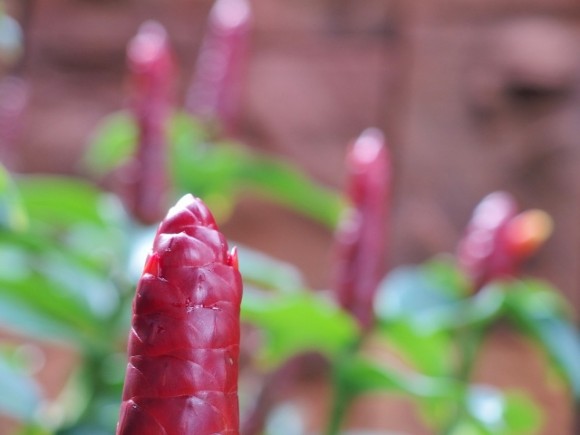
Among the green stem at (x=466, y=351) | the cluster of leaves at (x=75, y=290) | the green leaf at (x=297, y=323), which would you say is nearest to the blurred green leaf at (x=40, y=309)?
the cluster of leaves at (x=75, y=290)

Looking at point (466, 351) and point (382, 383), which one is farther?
point (466, 351)

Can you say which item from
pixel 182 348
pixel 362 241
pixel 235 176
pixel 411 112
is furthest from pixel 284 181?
pixel 411 112

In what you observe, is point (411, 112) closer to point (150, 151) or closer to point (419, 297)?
point (419, 297)

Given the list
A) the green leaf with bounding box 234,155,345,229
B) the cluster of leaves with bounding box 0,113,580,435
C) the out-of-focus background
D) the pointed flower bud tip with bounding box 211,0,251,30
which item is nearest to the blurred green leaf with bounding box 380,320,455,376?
the cluster of leaves with bounding box 0,113,580,435

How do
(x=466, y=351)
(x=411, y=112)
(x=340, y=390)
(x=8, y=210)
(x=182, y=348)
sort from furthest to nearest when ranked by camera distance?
(x=411, y=112) < (x=466, y=351) < (x=340, y=390) < (x=8, y=210) < (x=182, y=348)

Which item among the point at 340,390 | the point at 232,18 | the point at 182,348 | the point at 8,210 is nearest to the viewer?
the point at 182,348

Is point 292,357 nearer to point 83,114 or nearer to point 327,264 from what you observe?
point 327,264

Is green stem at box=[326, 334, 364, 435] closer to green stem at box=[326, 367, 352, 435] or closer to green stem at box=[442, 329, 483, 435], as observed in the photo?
green stem at box=[326, 367, 352, 435]

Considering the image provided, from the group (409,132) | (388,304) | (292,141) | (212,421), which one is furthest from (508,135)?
(212,421)
